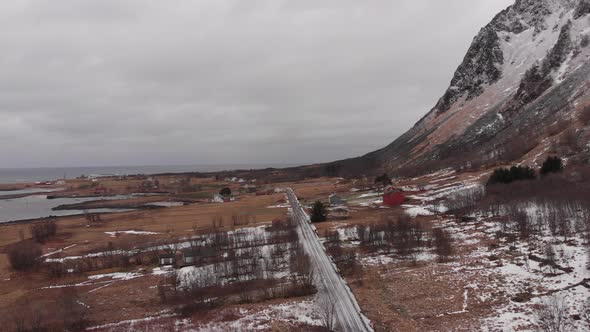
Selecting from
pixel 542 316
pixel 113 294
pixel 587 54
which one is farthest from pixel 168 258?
pixel 587 54

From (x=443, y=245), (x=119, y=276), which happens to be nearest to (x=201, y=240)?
(x=119, y=276)

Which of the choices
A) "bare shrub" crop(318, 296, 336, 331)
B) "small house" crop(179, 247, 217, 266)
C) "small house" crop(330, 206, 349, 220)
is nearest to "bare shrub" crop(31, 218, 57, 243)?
"small house" crop(179, 247, 217, 266)

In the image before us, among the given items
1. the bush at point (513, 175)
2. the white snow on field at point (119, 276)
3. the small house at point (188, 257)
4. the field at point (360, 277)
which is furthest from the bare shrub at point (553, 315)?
the bush at point (513, 175)

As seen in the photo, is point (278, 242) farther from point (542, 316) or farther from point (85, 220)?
point (85, 220)

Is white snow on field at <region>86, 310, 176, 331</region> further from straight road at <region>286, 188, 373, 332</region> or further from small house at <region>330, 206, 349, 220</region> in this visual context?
small house at <region>330, 206, 349, 220</region>

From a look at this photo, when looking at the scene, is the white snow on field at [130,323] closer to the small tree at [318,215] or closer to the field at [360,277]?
the field at [360,277]

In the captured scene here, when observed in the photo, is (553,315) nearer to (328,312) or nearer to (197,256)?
(328,312)
